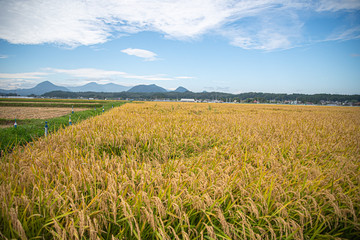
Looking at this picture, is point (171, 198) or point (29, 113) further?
point (29, 113)

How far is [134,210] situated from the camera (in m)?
2.24

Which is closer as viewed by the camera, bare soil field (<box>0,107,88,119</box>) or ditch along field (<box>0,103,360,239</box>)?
ditch along field (<box>0,103,360,239</box>)

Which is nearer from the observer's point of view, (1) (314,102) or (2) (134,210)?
(2) (134,210)

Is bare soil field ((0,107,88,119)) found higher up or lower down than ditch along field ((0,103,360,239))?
lower down

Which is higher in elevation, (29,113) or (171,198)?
(171,198)

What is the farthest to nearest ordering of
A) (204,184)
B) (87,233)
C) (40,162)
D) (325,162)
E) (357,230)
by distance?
(325,162), (40,162), (204,184), (357,230), (87,233)

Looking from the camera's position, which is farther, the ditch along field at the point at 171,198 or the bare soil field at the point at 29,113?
the bare soil field at the point at 29,113

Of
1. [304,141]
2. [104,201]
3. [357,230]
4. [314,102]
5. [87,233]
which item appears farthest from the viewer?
[314,102]

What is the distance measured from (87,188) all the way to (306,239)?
3.33 meters

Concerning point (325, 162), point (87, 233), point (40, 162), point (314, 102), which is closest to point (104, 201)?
point (87, 233)

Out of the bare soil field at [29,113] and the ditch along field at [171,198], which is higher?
the ditch along field at [171,198]

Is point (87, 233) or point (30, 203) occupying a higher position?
point (30, 203)

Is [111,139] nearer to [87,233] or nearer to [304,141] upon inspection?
[87,233]

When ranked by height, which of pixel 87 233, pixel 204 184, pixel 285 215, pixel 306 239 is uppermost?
pixel 204 184
